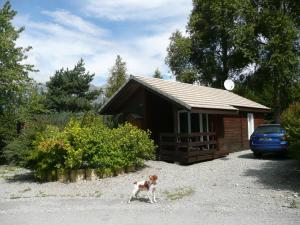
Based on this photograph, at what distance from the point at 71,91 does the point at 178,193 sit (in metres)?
31.8

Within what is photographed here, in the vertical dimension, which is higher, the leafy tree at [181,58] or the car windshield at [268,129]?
the leafy tree at [181,58]

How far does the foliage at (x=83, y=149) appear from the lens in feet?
45.5

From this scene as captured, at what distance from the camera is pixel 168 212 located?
9156 millimetres

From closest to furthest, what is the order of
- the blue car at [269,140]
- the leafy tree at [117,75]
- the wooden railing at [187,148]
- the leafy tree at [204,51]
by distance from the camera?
1. the wooden railing at [187,148]
2. the blue car at [269,140]
3. the leafy tree at [204,51]
4. the leafy tree at [117,75]

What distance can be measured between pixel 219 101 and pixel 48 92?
2471 cm

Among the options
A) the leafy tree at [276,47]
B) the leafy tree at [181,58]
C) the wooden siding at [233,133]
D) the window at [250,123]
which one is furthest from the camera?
the leafy tree at [181,58]

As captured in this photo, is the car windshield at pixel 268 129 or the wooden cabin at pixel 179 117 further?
the car windshield at pixel 268 129

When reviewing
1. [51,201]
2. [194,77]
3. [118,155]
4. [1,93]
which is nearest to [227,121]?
[118,155]

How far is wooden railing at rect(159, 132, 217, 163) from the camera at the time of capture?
56.3 feet

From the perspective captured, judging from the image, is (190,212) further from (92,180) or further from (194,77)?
(194,77)

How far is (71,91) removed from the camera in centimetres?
4175

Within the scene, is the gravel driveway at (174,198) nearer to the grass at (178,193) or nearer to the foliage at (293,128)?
the grass at (178,193)

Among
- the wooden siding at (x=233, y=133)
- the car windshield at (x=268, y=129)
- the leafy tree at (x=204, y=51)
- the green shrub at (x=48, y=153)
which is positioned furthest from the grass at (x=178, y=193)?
the leafy tree at (x=204, y=51)

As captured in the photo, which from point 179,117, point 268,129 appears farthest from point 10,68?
point 268,129
